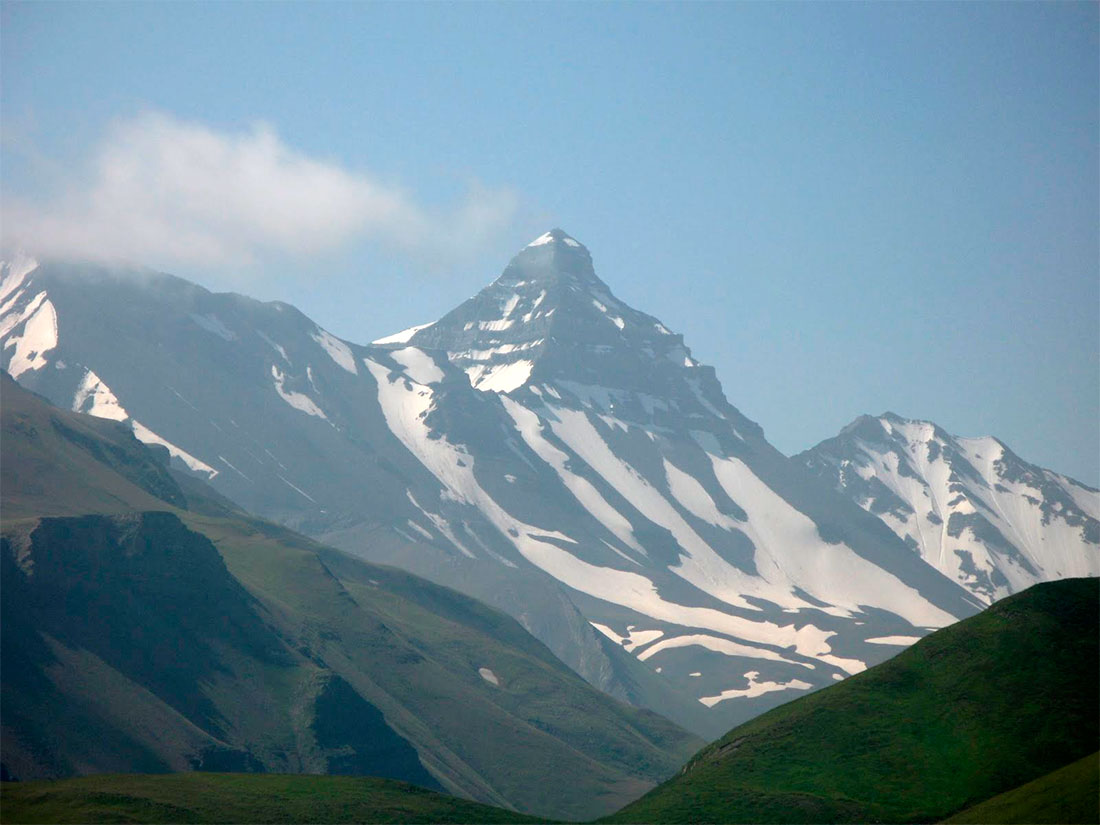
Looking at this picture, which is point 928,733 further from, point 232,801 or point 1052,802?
point 232,801

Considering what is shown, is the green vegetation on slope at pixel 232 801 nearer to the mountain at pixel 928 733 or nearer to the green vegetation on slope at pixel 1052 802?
the mountain at pixel 928 733

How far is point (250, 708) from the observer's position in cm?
17938

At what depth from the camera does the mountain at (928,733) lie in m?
99.4

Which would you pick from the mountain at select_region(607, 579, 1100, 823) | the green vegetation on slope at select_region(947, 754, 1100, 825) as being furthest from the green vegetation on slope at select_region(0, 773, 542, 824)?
the green vegetation on slope at select_region(947, 754, 1100, 825)

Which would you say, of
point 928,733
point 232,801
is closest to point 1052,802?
point 928,733

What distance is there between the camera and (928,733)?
107 m

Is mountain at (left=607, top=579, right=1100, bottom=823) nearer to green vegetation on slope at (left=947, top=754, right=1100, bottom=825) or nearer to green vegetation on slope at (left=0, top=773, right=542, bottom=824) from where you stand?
green vegetation on slope at (left=947, top=754, right=1100, bottom=825)

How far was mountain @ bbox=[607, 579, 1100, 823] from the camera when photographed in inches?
3912

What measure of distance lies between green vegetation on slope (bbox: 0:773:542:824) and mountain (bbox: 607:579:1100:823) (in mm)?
15697

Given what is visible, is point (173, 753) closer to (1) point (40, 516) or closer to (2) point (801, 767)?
(1) point (40, 516)

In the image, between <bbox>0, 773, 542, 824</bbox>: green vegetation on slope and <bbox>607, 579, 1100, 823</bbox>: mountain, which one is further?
<bbox>607, 579, 1100, 823</bbox>: mountain

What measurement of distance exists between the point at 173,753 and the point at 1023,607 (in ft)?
304

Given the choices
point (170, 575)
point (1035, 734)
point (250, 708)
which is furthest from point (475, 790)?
point (1035, 734)

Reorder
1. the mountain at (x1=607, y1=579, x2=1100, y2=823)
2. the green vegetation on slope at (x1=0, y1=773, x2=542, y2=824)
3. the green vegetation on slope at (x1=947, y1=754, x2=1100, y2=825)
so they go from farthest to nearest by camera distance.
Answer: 1. the mountain at (x1=607, y1=579, x2=1100, y2=823)
2. the green vegetation on slope at (x1=0, y1=773, x2=542, y2=824)
3. the green vegetation on slope at (x1=947, y1=754, x2=1100, y2=825)
